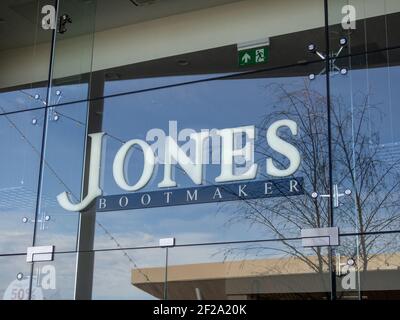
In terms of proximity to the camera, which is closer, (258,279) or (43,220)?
(258,279)

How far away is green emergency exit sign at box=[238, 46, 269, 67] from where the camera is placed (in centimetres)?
555

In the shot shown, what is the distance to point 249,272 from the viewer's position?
499 centimetres

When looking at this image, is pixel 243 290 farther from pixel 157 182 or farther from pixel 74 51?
pixel 74 51

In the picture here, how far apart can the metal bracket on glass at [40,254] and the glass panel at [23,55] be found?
1335 mm

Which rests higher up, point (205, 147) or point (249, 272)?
point (205, 147)

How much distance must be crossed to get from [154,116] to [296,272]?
185cm

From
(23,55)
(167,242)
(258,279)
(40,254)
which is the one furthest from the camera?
(23,55)

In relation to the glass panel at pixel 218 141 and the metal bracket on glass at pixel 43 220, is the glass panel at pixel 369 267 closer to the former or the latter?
the glass panel at pixel 218 141

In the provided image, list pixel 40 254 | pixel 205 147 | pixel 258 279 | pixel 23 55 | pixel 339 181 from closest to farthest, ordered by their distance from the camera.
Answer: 1. pixel 339 181
2. pixel 258 279
3. pixel 205 147
4. pixel 40 254
5. pixel 23 55

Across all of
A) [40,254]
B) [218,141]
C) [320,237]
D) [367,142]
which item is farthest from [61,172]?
[367,142]

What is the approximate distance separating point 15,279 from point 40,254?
0.34 m

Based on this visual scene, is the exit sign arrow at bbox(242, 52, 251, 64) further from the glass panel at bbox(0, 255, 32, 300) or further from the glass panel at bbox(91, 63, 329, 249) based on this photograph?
the glass panel at bbox(0, 255, 32, 300)

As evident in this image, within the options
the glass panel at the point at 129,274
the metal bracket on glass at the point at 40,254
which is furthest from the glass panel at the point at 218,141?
the metal bracket on glass at the point at 40,254

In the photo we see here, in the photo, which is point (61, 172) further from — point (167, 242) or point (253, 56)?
point (253, 56)
